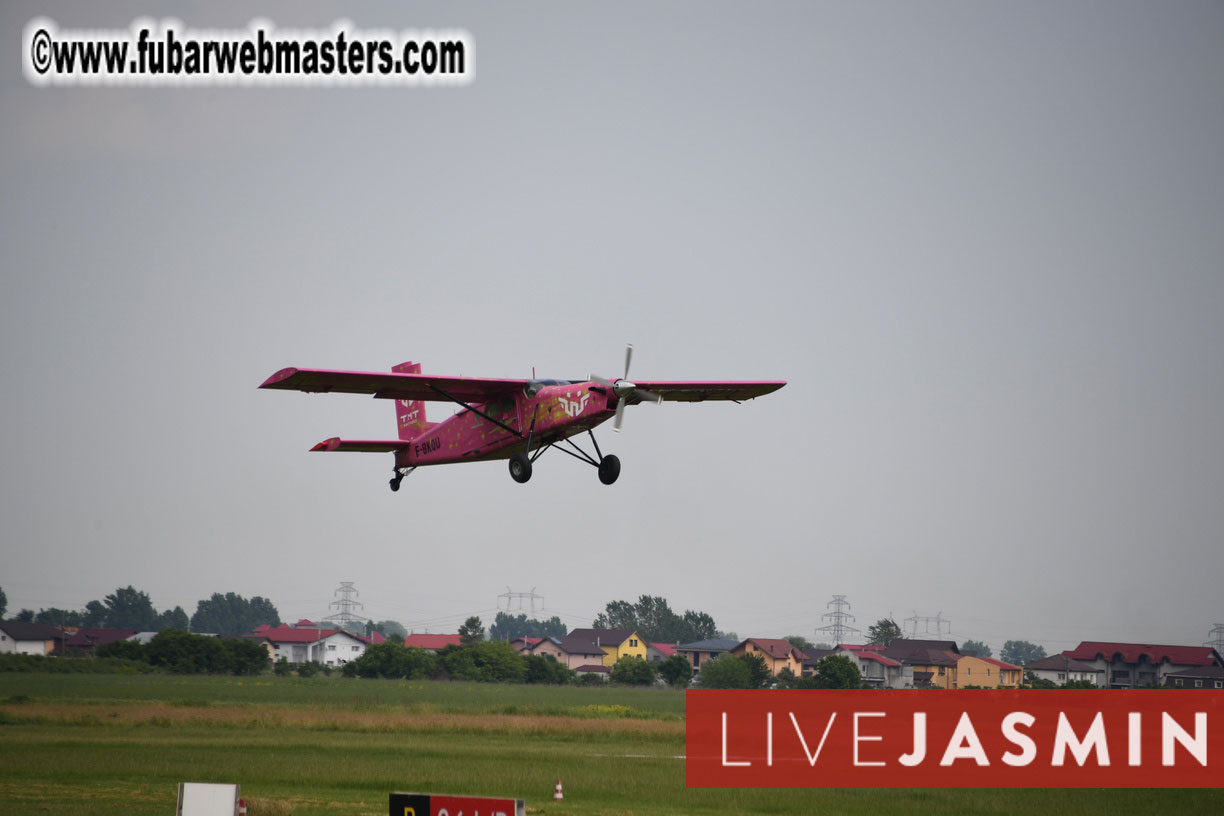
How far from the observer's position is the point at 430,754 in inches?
2040

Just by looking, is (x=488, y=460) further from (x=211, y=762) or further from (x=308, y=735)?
(x=308, y=735)

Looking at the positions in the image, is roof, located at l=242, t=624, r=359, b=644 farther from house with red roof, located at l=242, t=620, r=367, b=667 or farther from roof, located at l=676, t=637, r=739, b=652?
roof, located at l=676, t=637, r=739, b=652

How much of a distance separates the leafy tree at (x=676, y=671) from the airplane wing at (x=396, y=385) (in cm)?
8393

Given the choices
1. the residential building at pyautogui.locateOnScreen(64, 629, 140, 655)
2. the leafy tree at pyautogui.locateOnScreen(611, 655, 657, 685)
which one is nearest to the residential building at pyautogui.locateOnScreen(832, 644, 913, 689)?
the leafy tree at pyautogui.locateOnScreen(611, 655, 657, 685)

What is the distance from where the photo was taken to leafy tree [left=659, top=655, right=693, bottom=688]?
362 feet

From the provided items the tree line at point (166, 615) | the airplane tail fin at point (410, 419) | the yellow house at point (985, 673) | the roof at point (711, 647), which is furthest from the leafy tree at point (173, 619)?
the airplane tail fin at point (410, 419)

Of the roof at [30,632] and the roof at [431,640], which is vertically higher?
the roof at [30,632]

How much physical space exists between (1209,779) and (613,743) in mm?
28558

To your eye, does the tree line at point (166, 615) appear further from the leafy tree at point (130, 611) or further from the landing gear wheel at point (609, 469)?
the landing gear wheel at point (609, 469)

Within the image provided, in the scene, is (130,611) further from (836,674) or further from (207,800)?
(207,800)

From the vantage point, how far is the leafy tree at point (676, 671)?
4341 inches

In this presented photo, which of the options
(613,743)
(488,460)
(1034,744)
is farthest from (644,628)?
(488,460)

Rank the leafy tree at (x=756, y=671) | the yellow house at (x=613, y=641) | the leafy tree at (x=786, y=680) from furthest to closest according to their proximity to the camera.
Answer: the yellow house at (x=613, y=641) < the leafy tree at (x=786, y=680) < the leafy tree at (x=756, y=671)

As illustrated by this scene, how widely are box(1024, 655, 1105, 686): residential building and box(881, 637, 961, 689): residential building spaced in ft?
26.7
